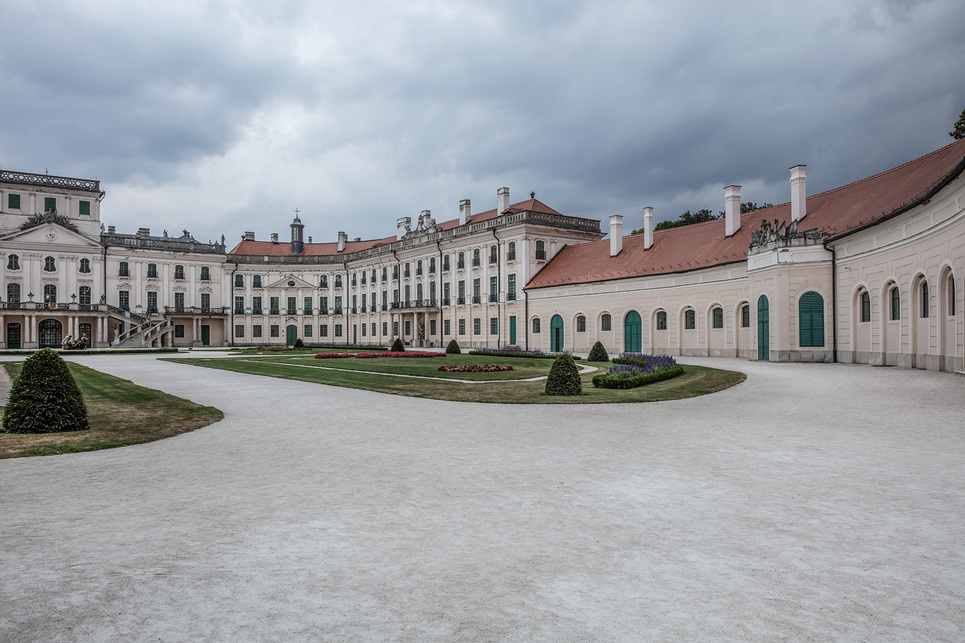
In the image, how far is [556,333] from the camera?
48.0 m

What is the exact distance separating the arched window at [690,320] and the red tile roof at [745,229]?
260 centimetres

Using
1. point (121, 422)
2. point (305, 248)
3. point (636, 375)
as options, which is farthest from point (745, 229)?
point (305, 248)

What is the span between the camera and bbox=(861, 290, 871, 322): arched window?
2566cm

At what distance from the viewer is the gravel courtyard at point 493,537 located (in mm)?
3668

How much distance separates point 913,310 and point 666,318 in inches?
684

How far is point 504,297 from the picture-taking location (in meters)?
53.4

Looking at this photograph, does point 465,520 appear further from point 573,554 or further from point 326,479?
point 326,479

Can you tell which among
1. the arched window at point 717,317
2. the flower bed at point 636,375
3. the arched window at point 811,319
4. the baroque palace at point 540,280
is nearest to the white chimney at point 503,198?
the baroque palace at point 540,280

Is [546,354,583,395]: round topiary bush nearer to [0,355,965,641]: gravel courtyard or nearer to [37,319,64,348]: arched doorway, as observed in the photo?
[0,355,965,641]: gravel courtyard

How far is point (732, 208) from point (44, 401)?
3618cm

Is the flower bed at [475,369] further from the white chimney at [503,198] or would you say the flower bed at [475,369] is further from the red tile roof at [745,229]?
the white chimney at [503,198]

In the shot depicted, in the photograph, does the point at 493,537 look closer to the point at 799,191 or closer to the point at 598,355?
the point at 598,355

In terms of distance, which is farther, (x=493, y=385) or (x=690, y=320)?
A: (x=690, y=320)

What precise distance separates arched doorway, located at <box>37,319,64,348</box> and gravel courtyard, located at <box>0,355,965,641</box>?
6492 cm
